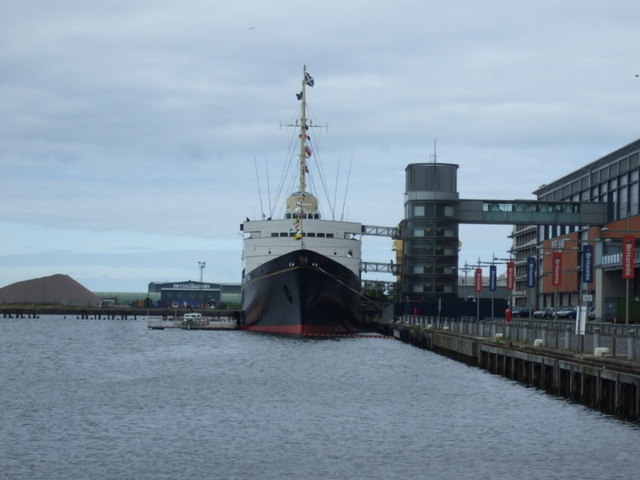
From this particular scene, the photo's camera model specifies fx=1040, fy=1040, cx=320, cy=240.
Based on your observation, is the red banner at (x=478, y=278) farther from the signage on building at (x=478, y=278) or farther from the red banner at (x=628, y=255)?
the red banner at (x=628, y=255)

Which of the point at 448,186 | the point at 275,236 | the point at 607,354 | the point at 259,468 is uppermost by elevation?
the point at 448,186

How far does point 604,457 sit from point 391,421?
34.0 ft

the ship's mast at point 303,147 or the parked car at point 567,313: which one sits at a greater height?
the ship's mast at point 303,147

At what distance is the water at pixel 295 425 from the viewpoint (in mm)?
30984

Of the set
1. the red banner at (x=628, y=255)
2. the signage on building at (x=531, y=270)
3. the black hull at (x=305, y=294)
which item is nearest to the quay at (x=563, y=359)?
the red banner at (x=628, y=255)

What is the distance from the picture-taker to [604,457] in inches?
1278

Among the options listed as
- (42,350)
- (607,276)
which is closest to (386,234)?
(607,276)

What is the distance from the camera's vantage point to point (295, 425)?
3959 centimetres

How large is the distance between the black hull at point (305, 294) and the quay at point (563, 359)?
16.1 metres

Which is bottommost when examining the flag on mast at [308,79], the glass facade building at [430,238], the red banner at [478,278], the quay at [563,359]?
the quay at [563,359]

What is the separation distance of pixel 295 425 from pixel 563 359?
14.0m

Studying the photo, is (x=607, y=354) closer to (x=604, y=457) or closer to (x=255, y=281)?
(x=604, y=457)

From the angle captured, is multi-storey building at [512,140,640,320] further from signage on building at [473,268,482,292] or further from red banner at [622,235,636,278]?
red banner at [622,235,636,278]

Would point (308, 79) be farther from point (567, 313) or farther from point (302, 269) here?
point (567, 313)
